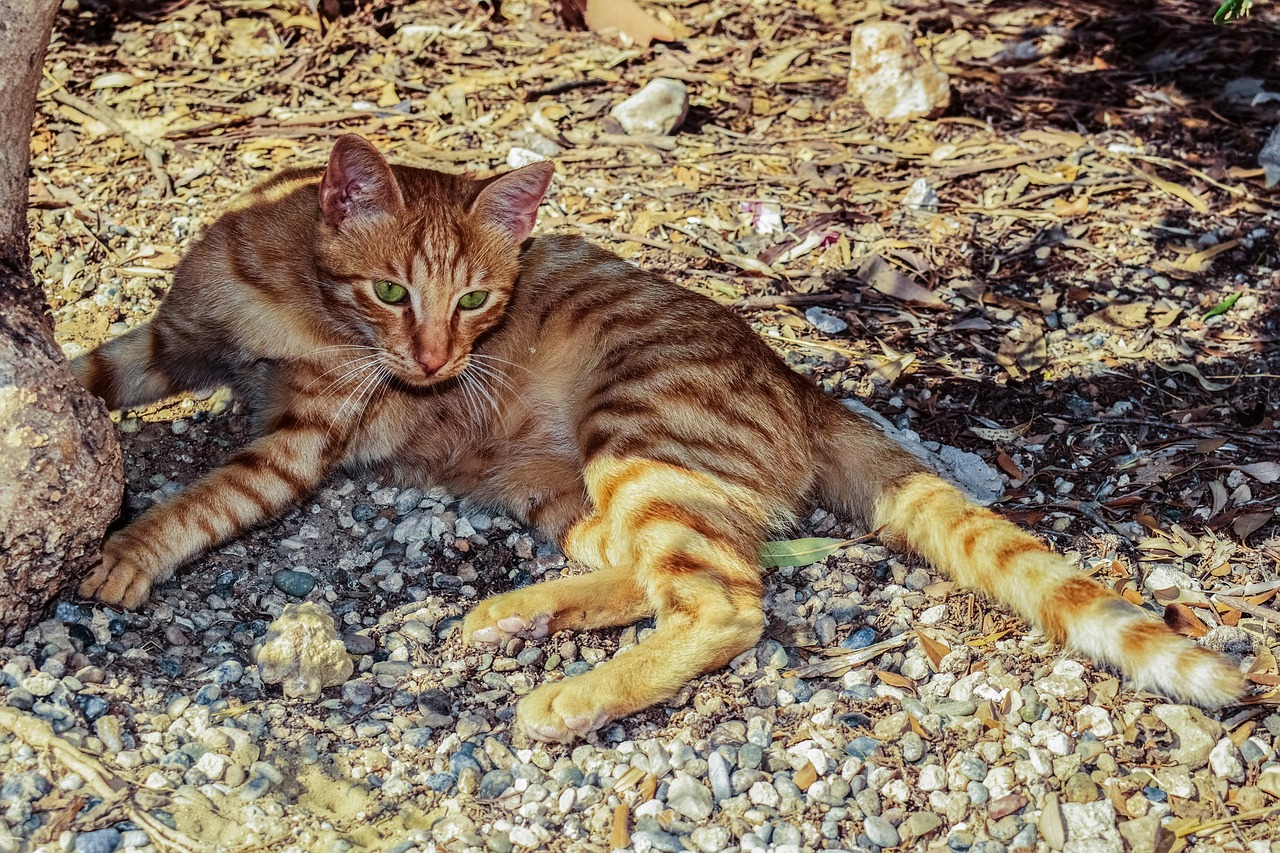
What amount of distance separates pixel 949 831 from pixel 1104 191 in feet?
12.7

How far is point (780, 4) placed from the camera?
732cm

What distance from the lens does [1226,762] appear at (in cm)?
313

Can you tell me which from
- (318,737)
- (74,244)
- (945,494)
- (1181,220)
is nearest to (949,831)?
(945,494)

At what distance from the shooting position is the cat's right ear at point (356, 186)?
12.2 ft

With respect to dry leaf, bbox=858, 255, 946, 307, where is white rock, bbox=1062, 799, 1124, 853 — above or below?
below

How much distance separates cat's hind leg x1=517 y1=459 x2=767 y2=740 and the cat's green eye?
2.81 ft

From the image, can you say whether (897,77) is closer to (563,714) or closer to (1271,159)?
(1271,159)

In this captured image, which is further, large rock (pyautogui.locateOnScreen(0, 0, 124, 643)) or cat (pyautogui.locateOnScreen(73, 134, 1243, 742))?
cat (pyautogui.locateOnScreen(73, 134, 1243, 742))

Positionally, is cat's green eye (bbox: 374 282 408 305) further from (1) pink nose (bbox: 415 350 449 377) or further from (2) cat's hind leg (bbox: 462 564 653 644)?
(2) cat's hind leg (bbox: 462 564 653 644)

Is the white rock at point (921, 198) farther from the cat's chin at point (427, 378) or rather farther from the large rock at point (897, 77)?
the cat's chin at point (427, 378)

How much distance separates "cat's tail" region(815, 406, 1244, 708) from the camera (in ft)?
10.4

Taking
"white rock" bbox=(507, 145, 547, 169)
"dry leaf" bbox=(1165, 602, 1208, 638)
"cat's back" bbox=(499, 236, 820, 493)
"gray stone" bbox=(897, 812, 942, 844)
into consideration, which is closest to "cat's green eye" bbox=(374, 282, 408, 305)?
"cat's back" bbox=(499, 236, 820, 493)

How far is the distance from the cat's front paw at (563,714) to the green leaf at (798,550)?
0.94 m

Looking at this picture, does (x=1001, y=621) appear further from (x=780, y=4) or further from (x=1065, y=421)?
(x=780, y=4)
